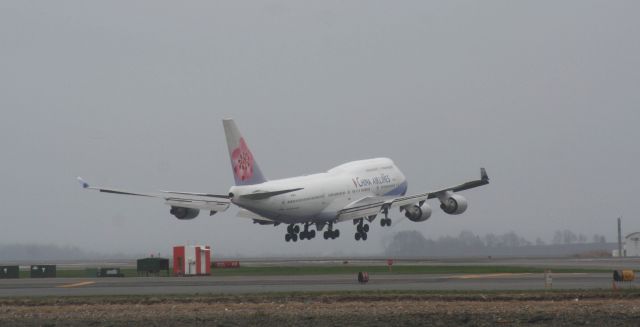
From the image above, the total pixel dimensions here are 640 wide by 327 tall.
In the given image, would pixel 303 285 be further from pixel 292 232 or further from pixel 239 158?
pixel 292 232

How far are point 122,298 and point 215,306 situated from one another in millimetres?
6351

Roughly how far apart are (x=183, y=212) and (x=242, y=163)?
13.0 metres

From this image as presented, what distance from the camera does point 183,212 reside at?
90.0 m

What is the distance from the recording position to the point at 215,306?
38.2 metres

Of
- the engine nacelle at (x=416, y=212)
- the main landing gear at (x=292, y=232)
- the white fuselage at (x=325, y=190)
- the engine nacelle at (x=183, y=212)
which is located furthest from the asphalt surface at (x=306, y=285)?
the main landing gear at (x=292, y=232)

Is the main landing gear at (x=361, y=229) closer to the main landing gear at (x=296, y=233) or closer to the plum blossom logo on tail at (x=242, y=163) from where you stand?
the main landing gear at (x=296, y=233)

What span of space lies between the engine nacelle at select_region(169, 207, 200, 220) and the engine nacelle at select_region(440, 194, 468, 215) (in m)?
23.2

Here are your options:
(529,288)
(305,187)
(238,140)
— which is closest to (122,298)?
(529,288)

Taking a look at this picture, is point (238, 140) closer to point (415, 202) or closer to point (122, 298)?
point (415, 202)

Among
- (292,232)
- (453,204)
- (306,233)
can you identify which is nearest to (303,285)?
(453,204)

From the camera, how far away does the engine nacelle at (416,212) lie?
300 feet

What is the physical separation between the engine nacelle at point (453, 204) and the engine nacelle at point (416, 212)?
2.53 m

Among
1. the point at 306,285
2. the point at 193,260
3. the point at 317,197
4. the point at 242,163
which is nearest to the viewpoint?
the point at 306,285

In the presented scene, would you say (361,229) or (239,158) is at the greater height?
(239,158)
